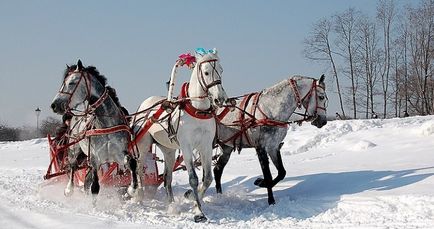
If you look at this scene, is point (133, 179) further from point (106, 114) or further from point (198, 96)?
point (198, 96)

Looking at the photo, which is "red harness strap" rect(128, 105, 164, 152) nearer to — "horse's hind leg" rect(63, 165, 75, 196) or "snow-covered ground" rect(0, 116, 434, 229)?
"snow-covered ground" rect(0, 116, 434, 229)

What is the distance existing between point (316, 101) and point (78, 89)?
152 inches

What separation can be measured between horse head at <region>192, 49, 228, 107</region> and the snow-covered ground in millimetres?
1606

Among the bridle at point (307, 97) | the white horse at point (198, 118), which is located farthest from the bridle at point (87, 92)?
the bridle at point (307, 97)

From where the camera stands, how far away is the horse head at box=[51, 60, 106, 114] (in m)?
7.71

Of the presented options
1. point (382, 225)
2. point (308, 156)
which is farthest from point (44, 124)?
point (382, 225)

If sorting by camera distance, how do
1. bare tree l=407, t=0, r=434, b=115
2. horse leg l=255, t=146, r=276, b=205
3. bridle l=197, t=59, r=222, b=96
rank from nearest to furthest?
bridle l=197, t=59, r=222, b=96
horse leg l=255, t=146, r=276, b=205
bare tree l=407, t=0, r=434, b=115

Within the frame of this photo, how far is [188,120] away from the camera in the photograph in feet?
25.1

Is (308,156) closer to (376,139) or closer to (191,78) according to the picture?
(376,139)

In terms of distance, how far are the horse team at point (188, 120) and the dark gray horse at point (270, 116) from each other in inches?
0.6

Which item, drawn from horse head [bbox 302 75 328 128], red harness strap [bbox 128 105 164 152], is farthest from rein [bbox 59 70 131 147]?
horse head [bbox 302 75 328 128]

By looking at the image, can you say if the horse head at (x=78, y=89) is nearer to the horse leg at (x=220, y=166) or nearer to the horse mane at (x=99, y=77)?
the horse mane at (x=99, y=77)

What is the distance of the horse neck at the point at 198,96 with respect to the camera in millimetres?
7551

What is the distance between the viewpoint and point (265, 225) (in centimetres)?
696
